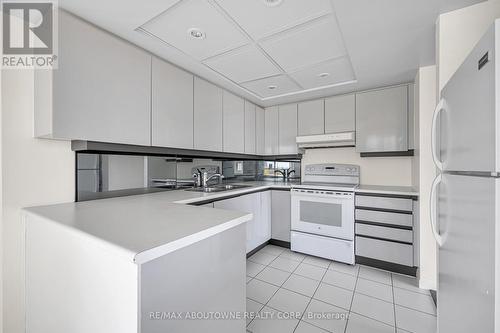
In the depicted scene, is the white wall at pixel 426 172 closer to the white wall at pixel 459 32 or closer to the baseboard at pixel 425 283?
the baseboard at pixel 425 283

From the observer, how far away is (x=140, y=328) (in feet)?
2.22

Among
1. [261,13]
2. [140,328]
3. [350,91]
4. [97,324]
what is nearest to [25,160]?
[97,324]

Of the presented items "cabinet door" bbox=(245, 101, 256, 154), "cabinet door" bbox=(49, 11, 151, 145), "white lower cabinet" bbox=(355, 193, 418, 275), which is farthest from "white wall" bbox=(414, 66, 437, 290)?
"cabinet door" bbox=(49, 11, 151, 145)

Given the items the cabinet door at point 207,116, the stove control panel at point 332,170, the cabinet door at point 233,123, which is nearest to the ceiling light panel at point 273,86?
the cabinet door at point 233,123

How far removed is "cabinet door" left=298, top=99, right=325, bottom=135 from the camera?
3.01 meters

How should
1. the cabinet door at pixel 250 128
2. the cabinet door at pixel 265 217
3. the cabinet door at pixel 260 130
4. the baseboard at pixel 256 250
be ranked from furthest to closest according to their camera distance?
the cabinet door at pixel 260 130 → the cabinet door at pixel 250 128 → the cabinet door at pixel 265 217 → the baseboard at pixel 256 250

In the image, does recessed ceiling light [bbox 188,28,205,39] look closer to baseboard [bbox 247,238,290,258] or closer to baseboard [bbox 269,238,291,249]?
baseboard [bbox 247,238,290,258]

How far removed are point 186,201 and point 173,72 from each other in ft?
4.14

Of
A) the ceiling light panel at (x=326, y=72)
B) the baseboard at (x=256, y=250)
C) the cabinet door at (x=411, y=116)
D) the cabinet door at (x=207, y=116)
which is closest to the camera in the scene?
the ceiling light panel at (x=326, y=72)

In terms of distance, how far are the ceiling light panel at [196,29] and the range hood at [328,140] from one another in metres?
1.69

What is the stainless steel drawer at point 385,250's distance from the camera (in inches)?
85.0

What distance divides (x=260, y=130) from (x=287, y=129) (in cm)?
46

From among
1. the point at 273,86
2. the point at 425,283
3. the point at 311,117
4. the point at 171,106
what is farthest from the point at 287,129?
the point at 425,283

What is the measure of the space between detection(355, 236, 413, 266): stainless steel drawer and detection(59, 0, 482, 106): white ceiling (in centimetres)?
185
